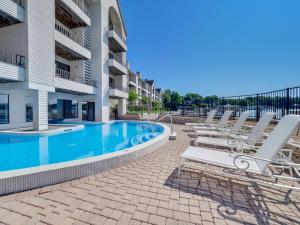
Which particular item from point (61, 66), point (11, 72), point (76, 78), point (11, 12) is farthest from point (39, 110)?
point (61, 66)

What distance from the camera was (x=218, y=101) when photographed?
1299 cm

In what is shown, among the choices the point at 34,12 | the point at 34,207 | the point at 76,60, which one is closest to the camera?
the point at 34,207

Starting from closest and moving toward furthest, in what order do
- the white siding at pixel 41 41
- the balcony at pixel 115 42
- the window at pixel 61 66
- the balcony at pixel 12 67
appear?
1. the balcony at pixel 12 67
2. the white siding at pixel 41 41
3. the window at pixel 61 66
4. the balcony at pixel 115 42

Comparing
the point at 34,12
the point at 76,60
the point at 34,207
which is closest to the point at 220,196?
the point at 34,207

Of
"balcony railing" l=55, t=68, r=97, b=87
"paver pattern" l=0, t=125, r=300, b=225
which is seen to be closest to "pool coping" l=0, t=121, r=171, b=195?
"paver pattern" l=0, t=125, r=300, b=225

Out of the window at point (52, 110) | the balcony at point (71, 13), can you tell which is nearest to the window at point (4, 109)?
the window at point (52, 110)

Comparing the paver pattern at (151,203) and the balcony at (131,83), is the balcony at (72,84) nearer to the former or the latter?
the paver pattern at (151,203)

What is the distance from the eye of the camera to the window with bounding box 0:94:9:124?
11.4 m

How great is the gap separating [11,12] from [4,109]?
259 inches

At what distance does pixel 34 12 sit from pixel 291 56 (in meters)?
24.6

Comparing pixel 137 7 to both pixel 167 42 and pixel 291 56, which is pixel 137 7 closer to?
pixel 167 42

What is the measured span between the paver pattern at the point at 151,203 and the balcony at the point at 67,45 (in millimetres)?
12162

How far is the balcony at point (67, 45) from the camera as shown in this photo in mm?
11978

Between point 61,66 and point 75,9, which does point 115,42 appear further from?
point 61,66
